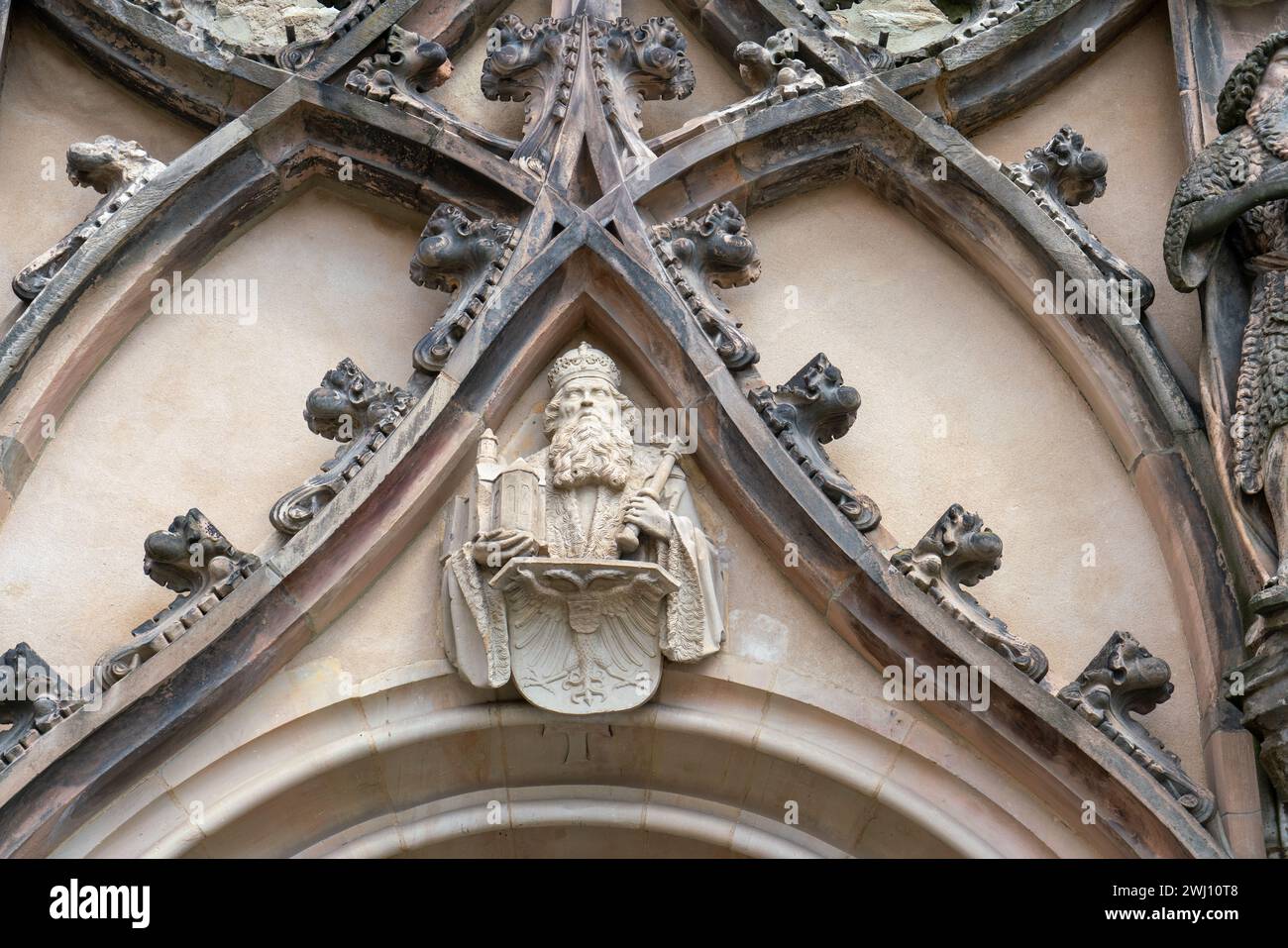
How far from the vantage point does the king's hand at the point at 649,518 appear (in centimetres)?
902

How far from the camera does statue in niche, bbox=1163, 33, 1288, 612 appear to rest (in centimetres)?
896

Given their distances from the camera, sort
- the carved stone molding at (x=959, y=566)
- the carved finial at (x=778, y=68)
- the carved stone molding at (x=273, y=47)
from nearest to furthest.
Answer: the carved stone molding at (x=959, y=566) < the carved finial at (x=778, y=68) < the carved stone molding at (x=273, y=47)

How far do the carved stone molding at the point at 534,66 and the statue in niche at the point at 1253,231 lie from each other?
8.54 feet

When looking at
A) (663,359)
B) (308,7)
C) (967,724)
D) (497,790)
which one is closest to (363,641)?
(497,790)

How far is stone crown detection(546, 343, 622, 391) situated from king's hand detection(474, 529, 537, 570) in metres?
0.85

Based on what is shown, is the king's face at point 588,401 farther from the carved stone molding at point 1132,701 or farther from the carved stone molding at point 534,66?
the carved stone molding at point 1132,701

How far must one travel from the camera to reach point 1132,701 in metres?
8.88

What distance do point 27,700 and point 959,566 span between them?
339 centimetres

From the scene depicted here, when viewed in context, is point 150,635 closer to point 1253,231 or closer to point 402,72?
point 402,72

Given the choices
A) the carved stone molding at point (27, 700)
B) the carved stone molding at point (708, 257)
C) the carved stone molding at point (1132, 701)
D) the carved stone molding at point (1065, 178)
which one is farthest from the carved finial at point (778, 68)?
the carved stone molding at point (27, 700)

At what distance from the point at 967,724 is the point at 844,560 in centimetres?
75

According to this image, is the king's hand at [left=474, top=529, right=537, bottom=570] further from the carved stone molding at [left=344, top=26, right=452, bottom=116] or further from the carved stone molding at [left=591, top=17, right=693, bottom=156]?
the carved stone molding at [left=344, top=26, right=452, bottom=116]

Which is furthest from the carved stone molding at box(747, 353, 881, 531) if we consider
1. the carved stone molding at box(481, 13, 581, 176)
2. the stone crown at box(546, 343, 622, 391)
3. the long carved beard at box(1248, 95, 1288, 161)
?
the long carved beard at box(1248, 95, 1288, 161)

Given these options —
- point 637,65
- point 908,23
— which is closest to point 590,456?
point 637,65
